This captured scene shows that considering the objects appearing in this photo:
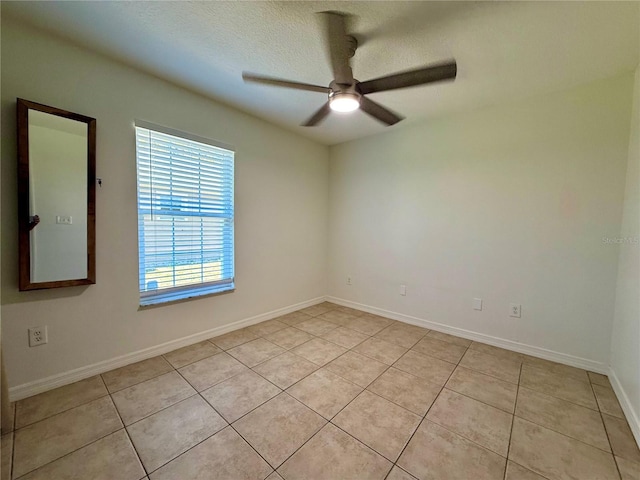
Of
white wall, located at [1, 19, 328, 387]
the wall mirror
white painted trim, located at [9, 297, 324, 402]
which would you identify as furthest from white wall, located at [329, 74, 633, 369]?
the wall mirror

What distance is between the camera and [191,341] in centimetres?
243

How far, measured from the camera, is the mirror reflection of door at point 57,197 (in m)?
1.62

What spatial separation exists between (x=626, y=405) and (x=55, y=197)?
154 inches

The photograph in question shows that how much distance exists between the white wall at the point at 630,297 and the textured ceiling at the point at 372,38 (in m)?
0.66

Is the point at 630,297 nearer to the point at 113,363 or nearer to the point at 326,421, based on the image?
the point at 326,421

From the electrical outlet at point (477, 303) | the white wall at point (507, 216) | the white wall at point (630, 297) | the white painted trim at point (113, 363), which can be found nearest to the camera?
the white wall at point (630, 297)

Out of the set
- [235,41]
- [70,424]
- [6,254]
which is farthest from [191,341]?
[235,41]

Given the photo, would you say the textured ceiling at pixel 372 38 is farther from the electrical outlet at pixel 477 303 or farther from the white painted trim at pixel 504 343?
the white painted trim at pixel 504 343

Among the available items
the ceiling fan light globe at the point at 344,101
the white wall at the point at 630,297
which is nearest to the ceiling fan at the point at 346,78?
the ceiling fan light globe at the point at 344,101

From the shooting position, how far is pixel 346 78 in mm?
1520

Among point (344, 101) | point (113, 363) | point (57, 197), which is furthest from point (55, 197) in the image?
point (344, 101)

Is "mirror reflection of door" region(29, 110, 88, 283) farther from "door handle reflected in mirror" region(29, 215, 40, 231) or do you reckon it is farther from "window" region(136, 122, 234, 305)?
"window" region(136, 122, 234, 305)

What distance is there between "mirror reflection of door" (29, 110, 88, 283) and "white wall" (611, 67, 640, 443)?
363 cm

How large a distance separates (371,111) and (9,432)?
9.59 ft
